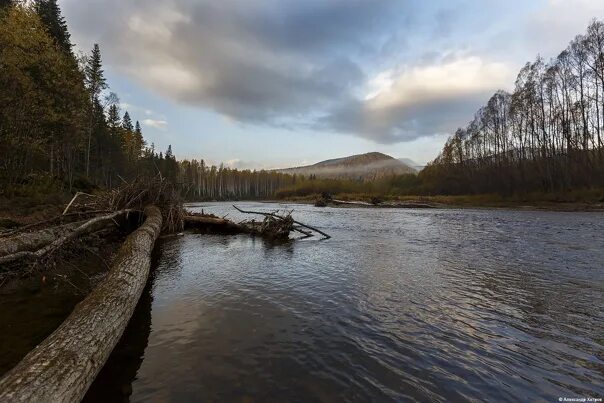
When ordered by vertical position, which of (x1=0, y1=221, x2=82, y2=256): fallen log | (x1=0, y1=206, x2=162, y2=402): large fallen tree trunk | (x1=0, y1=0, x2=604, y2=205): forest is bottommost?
(x1=0, y1=206, x2=162, y2=402): large fallen tree trunk

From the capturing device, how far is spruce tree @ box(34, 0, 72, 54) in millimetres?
35031

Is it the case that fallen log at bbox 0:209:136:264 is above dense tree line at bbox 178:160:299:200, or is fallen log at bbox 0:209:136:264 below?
below

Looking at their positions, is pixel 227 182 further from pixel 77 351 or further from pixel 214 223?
pixel 77 351

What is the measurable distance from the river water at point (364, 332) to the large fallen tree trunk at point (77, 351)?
35 centimetres

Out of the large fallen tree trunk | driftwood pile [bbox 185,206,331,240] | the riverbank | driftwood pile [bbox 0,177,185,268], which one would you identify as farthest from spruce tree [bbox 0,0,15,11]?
the riverbank

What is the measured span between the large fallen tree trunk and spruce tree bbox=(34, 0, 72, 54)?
39.2m

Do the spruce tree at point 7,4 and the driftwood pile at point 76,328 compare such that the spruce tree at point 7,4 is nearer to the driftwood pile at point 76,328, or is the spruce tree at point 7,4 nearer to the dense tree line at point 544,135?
the driftwood pile at point 76,328

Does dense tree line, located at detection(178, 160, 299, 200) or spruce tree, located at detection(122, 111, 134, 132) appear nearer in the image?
spruce tree, located at detection(122, 111, 134, 132)

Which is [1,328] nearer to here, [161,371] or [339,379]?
[161,371]

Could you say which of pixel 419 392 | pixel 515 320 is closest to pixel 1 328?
pixel 419 392

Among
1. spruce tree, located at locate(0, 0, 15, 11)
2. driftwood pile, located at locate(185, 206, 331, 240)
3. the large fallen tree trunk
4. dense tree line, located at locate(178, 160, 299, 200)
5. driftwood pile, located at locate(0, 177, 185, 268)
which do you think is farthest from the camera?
dense tree line, located at locate(178, 160, 299, 200)

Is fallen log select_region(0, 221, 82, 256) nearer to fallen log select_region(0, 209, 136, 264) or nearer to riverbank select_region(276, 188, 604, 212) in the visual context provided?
fallen log select_region(0, 209, 136, 264)

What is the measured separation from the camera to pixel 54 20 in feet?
126

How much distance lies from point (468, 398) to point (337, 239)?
13.2 m
